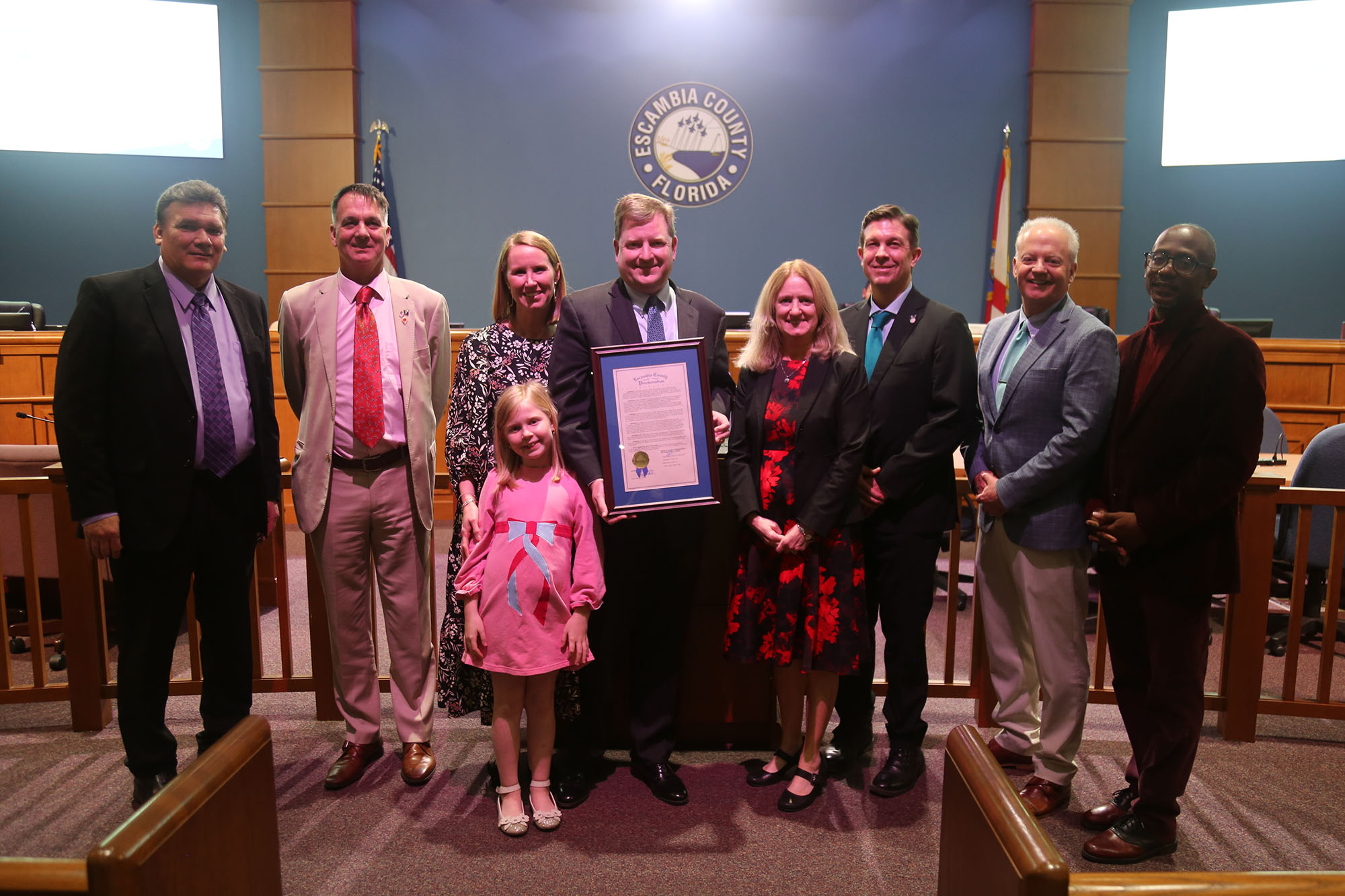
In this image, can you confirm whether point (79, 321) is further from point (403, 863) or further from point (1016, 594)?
point (1016, 594)

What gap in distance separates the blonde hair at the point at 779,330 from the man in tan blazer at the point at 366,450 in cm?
88

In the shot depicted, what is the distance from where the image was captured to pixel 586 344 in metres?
2.28

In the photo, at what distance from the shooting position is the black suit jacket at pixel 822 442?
2219mm

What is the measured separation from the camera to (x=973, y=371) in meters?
2.36

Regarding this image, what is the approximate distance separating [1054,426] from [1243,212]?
6.00m

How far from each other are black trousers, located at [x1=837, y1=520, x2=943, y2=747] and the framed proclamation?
21.2 inches

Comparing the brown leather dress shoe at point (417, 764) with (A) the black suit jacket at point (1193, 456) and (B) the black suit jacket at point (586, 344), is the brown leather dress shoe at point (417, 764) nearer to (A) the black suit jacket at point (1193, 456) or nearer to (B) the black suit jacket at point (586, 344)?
(B) the black suit jacket at point (586, 344)

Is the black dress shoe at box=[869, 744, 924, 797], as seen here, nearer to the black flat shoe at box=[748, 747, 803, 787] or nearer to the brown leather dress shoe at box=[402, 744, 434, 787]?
the black flat shoe at box=[748, 747, 803, 787]

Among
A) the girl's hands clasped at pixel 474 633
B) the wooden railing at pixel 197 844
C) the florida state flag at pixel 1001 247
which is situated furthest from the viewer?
the florida state flag at pixel 1001 247

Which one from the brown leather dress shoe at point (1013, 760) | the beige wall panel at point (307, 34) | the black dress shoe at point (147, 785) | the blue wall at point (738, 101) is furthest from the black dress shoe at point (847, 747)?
the beige wall panel at point (307, 34)

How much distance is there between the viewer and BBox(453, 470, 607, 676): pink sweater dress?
2.16 meters

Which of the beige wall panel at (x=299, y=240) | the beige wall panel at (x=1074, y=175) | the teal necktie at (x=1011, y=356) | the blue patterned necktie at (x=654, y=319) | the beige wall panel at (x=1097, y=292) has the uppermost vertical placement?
the beige wall panel at (x=1074, y=175)

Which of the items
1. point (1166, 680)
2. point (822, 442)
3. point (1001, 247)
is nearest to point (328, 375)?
point (822, 442)

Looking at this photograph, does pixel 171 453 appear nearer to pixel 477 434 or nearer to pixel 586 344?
pixel 477 434
